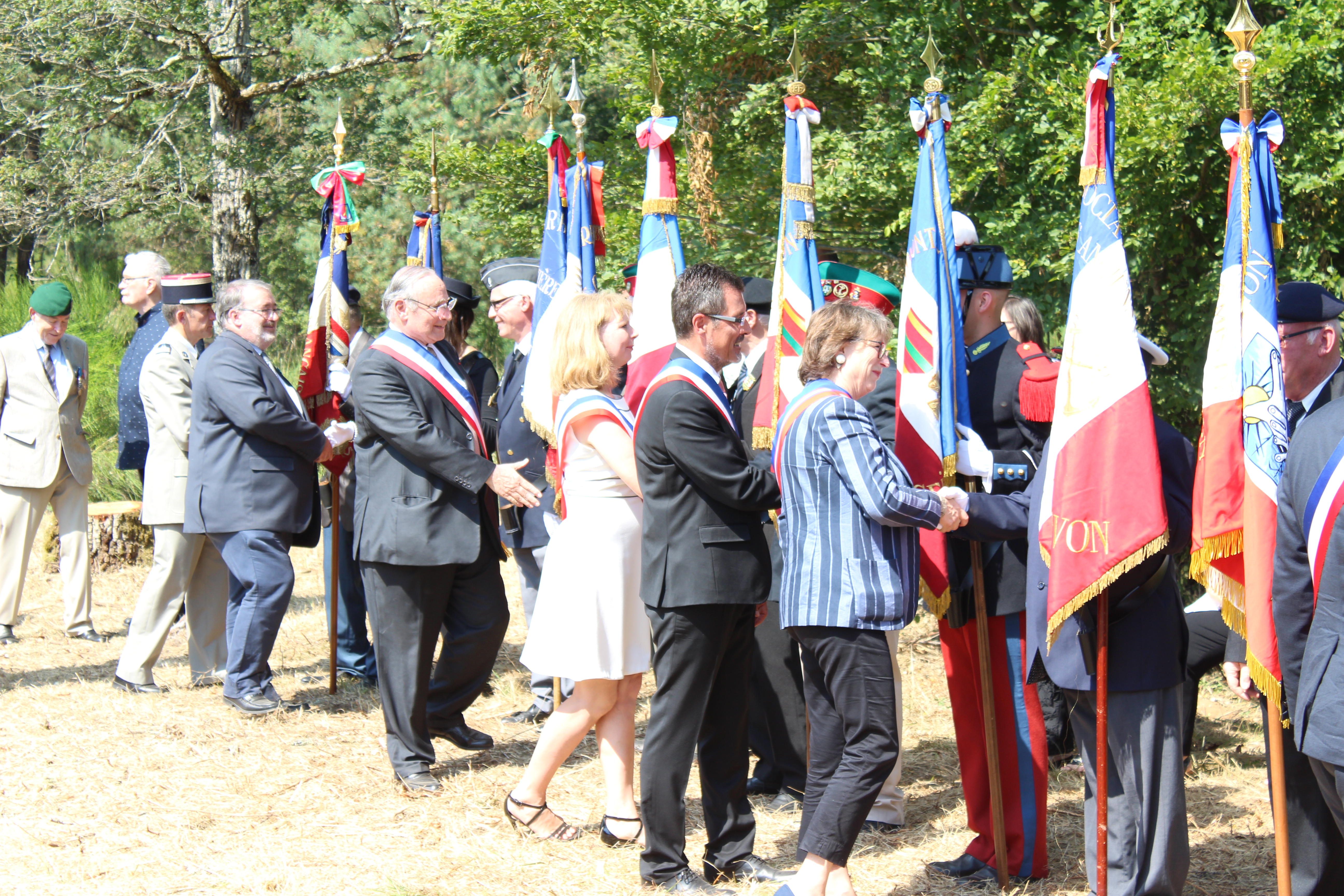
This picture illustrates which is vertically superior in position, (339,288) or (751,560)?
(339,288)

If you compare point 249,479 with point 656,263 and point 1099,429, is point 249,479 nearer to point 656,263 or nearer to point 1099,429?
point 656,263

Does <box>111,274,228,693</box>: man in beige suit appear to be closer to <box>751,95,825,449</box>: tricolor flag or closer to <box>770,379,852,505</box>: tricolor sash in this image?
<box>751,95,825,449</box>: tricolor flag

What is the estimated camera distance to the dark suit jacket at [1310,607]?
105 inches

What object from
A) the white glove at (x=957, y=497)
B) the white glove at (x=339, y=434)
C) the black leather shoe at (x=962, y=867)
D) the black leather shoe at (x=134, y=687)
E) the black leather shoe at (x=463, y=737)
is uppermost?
the white glove at (x=339, y=434)

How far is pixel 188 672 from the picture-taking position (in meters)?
7.09

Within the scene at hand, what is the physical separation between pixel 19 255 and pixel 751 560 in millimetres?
19956

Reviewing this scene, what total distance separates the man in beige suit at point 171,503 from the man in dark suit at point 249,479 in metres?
0.45

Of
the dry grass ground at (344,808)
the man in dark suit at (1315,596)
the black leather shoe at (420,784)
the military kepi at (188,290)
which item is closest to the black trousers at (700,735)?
the dry grass ground at (344,808)

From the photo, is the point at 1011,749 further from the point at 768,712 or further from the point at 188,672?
the point at 188,672

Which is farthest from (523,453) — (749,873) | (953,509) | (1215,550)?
(1215,550)

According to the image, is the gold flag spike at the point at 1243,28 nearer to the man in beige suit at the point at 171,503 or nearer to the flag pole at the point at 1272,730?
the flag pole at the point at 1272,730

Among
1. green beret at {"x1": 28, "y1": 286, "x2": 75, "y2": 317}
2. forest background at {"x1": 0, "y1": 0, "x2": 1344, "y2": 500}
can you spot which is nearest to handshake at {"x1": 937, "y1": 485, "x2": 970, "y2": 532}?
forest background at {"x1": 0, "y1": 0, "x2": 1344, "y2": 500}

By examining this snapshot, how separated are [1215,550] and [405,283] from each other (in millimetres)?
3262

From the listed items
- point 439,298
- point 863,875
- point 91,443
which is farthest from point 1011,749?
point 91,443
